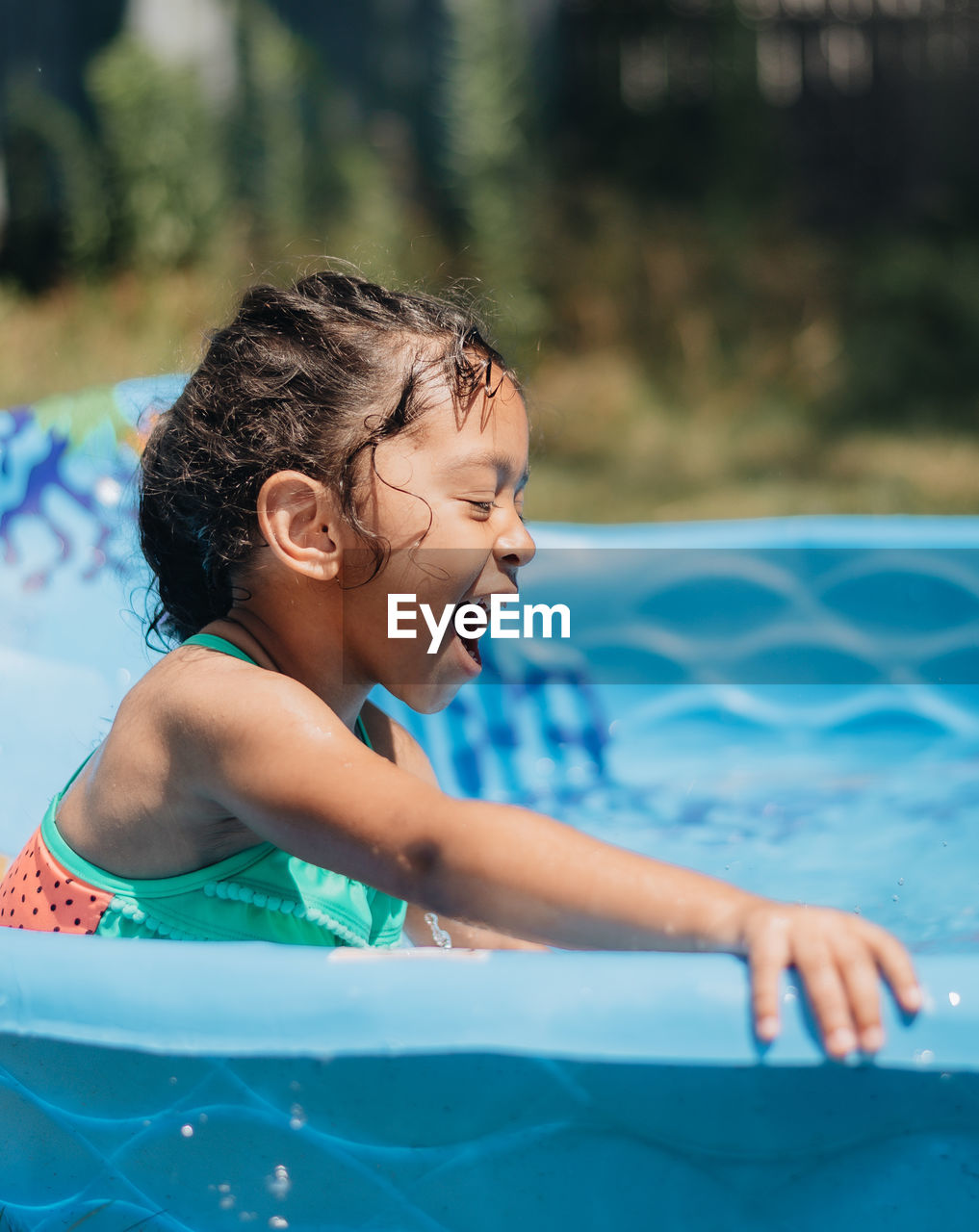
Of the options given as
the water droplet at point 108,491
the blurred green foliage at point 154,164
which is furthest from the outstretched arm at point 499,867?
the blurred green foliage at point 154,164

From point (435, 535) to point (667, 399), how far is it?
516cm

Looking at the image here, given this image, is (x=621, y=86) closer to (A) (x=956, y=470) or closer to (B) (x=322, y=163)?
(B) (x=322, y=163)

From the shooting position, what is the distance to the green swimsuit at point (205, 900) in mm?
1539

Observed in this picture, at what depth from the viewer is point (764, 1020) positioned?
106 centimetres

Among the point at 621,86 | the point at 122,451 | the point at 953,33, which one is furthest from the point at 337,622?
the point at 953,33

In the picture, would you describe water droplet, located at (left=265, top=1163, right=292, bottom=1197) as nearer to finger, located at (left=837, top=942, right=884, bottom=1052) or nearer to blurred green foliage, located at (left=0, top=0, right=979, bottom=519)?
finger, located at (left=837, top=942, right=884, bottom=1052)

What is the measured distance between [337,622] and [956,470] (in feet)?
14.0

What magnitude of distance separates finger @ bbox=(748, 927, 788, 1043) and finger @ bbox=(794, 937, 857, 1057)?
15mm

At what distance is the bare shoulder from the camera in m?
1.87

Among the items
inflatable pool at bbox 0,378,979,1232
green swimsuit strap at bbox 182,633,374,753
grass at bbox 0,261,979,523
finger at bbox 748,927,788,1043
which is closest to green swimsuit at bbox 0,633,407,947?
green swimsuit strap at bbox 182,633,374,753

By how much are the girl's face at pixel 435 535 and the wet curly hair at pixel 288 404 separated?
24 millimetres

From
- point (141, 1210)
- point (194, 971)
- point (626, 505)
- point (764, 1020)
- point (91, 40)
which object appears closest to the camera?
point (764, 1020)

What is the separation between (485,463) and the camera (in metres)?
1.61

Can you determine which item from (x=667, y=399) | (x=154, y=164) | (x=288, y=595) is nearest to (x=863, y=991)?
(x=288, y=595)
